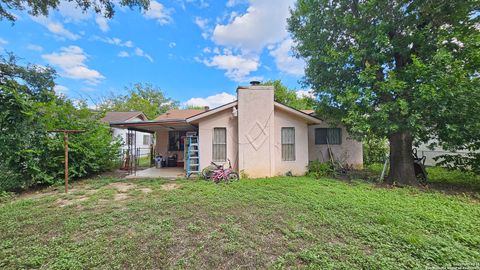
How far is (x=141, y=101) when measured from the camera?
27.9m

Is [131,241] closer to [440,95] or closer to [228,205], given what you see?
[228,205]

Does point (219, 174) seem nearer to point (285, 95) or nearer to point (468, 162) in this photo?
point (468, 162)

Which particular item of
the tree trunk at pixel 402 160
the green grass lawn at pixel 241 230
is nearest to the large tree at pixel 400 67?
the tree trunk at pixel 402 160

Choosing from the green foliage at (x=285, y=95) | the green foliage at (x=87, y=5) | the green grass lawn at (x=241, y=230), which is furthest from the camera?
the green foliage at (x=285, y=95)

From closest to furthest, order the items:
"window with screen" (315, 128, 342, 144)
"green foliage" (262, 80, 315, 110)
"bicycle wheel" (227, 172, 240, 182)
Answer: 1. "bicycle wheel" (227, 172, 240, 182)
2. "window with screen" (315, 128, 342, 144)
3. "green foliage" (262, 80, 315, 110)

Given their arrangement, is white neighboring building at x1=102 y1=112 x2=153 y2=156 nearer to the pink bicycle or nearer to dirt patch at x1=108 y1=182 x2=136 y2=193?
dirt patch at x1=108 y1=182 x2=136 y2=193

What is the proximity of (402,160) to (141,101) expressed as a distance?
29419 millimetres

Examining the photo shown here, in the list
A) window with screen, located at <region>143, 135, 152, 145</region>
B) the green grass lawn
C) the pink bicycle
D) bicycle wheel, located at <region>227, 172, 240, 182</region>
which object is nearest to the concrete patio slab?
the pink bicycle

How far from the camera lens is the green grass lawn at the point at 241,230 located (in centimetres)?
259

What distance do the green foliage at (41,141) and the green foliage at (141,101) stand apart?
60.6 feet

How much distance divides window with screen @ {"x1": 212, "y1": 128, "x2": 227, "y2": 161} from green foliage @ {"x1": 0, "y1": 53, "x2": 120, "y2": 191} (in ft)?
16.6

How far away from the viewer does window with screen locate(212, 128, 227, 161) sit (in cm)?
840

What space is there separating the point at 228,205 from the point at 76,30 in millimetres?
12552

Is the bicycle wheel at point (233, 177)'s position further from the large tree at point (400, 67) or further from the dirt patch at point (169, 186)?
the large tree at point (400, 67)
